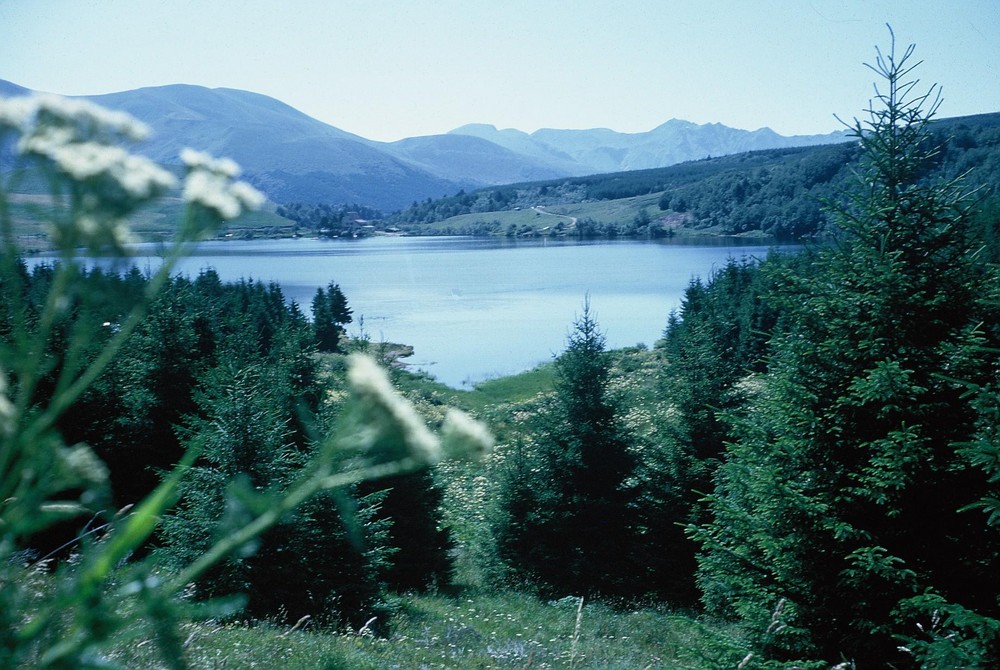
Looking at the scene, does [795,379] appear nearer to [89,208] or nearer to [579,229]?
[89,208]

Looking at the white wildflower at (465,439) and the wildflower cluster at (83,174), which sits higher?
the wildflower cluster at (83,174)

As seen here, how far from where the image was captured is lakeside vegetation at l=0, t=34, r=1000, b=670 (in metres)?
0.97

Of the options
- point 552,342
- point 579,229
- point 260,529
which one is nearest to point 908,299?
point 260,529

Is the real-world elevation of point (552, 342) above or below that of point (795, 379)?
below

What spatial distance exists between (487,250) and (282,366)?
134m

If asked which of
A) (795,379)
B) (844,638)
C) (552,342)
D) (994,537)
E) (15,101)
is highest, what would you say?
(15,101)

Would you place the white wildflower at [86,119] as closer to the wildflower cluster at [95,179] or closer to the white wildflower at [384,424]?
the wildflower cluster at [95,179]

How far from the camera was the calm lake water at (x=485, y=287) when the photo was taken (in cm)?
5850

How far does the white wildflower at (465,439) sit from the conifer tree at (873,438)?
6.17 m

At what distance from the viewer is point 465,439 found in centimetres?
115

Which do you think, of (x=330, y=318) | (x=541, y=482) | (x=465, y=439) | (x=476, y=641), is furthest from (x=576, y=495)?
(x=330, y=318)

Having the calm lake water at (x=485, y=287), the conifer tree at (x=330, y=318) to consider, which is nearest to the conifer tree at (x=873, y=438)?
the calm lake water at (x=485, y=287)

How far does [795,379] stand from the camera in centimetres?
793

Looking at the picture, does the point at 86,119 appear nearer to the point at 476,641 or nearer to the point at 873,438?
the point at 873,438
